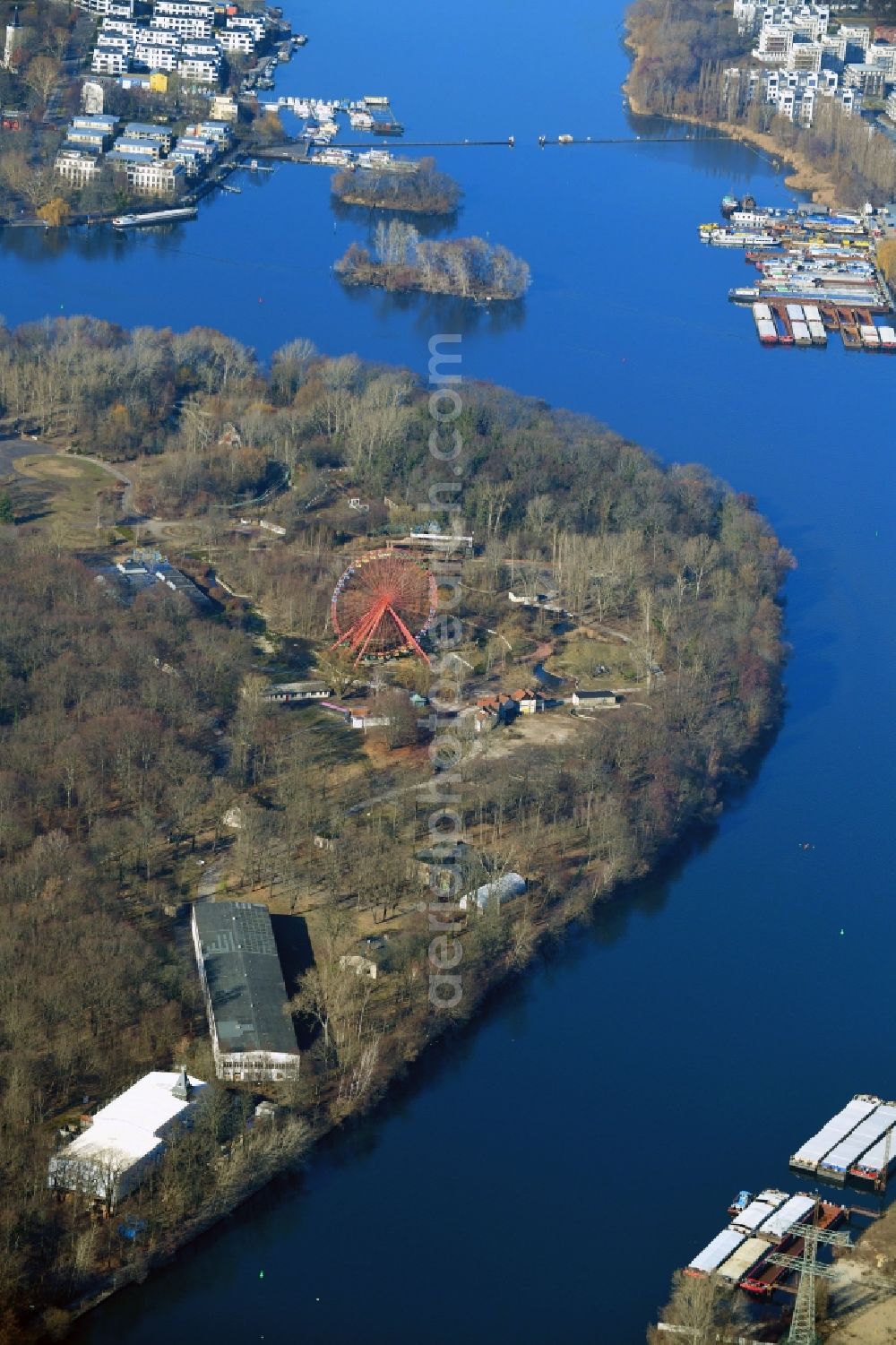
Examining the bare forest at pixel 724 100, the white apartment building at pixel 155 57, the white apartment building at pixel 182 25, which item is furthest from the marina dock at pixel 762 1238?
the white apartment building at pixel 182 25

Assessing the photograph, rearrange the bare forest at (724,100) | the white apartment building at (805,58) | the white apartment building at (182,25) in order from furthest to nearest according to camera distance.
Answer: the white apartment building at (805,58), the white apartment building at (182,25), the bare forest at (724,100)

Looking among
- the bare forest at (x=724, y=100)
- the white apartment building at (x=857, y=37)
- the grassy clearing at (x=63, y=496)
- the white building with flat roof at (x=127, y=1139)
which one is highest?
the white apartment building at (x=857, y=37)

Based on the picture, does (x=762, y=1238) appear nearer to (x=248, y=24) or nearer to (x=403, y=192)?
(x=403, y=192)

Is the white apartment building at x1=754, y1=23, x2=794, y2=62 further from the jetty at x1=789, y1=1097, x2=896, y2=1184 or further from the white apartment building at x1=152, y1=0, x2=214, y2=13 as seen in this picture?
the jetty at x1=789, y1=1097, x2=896, y2=1184

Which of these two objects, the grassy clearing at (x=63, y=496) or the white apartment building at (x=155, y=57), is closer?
the grassy clearing at (x=63, y=496)

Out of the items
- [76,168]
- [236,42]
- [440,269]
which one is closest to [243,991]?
[440,269]

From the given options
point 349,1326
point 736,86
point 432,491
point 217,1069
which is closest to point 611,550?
point 432,491

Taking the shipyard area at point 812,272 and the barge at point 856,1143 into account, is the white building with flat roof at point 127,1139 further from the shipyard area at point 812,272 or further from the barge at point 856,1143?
the shipyard area at point 812,272

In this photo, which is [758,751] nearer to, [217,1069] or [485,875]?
[485,875]
